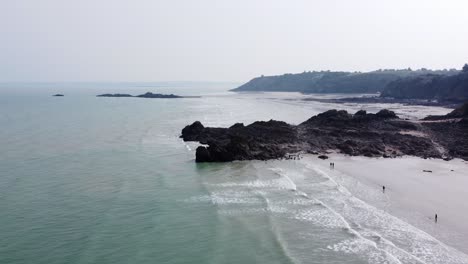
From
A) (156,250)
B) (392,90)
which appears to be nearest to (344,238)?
(156,250)

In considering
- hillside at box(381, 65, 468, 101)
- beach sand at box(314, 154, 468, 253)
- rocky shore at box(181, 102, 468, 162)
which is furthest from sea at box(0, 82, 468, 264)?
hillside at box(381, 65, 468, 101)

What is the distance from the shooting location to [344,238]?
23.2m

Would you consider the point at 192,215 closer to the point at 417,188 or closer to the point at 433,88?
the point at 417,188

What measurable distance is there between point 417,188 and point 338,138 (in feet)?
62.9

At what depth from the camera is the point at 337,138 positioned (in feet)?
171

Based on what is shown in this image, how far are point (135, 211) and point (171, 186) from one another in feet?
20.6

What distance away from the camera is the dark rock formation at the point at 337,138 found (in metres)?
44.2

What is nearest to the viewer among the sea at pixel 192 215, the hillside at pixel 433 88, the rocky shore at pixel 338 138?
the sea at pixel 192 215

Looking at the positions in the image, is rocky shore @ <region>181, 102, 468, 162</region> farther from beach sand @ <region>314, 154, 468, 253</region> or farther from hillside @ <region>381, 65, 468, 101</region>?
hillside @ <region>381, 65, 468, 101</region>

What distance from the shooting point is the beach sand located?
25.3 meters

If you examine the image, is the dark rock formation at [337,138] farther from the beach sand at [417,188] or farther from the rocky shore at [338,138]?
the beach sand at [417,188]

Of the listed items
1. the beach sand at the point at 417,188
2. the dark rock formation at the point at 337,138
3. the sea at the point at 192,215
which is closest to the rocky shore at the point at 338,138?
the dark rock formation at the point at 337,138

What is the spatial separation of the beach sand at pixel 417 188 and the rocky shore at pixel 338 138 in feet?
10.6

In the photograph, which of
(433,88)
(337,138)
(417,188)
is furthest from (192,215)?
(433,88)
